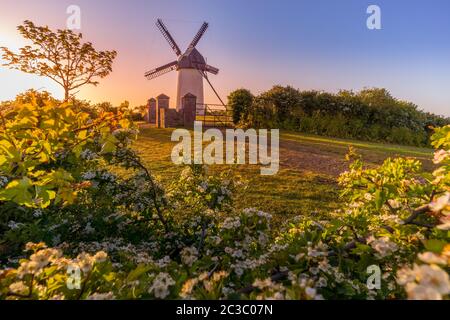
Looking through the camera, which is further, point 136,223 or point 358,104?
point 358,104

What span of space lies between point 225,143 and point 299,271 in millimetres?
14624

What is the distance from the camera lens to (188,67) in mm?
37938

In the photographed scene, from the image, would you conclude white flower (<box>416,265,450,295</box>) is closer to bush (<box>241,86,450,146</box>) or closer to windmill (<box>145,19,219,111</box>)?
bush (<box>241,86,450,146</box>)

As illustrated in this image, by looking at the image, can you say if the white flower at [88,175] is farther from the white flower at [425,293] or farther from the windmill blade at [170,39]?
the windmill blade at [170,39]

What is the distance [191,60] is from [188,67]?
832 millimetres

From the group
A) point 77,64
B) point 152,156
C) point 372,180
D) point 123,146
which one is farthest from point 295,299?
point 77,64

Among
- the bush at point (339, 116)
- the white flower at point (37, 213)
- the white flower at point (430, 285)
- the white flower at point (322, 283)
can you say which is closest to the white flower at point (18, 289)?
the white flower at point (322, 283)

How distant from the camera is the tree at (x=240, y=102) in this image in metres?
26.5

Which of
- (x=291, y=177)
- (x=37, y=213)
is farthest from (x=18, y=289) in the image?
(x=291, y=177)

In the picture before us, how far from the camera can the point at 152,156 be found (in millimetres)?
13438

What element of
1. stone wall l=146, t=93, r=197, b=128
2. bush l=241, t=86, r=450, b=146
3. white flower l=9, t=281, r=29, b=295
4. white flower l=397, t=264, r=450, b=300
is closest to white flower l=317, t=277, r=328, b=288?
white flower l=397, t=264, r=450, b=300
